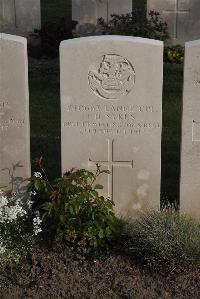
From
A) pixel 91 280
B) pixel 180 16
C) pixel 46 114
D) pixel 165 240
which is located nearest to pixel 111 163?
pixel 165 240

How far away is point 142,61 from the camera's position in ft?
18.0

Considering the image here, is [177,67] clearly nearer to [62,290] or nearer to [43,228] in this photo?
[43,228]

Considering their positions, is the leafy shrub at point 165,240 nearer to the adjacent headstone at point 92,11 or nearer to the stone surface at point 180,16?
the stone surface at point 180,16

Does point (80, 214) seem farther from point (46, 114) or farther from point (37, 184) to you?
point (46, 114)

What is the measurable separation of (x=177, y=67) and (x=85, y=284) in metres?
7.88

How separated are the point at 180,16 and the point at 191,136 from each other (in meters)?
8.10

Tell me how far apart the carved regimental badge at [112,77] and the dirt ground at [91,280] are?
1.48 meters

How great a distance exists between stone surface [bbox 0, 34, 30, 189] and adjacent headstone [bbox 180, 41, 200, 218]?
1.48 m

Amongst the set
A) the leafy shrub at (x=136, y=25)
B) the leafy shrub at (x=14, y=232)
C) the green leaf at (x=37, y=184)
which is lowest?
the leafy shrub at (x=14, y=232)

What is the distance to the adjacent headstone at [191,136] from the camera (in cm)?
547

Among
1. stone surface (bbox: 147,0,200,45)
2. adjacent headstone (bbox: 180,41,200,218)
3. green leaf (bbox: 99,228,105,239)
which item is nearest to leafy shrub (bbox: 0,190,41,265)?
green leaf (bbox: 99,228,105,239)

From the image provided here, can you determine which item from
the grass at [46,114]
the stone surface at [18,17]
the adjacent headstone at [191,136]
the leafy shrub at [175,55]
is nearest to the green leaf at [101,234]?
the adjacent headstone at [191,136]

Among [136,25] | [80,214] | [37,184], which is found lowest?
[80,214]

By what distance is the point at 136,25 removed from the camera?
1266 cm
